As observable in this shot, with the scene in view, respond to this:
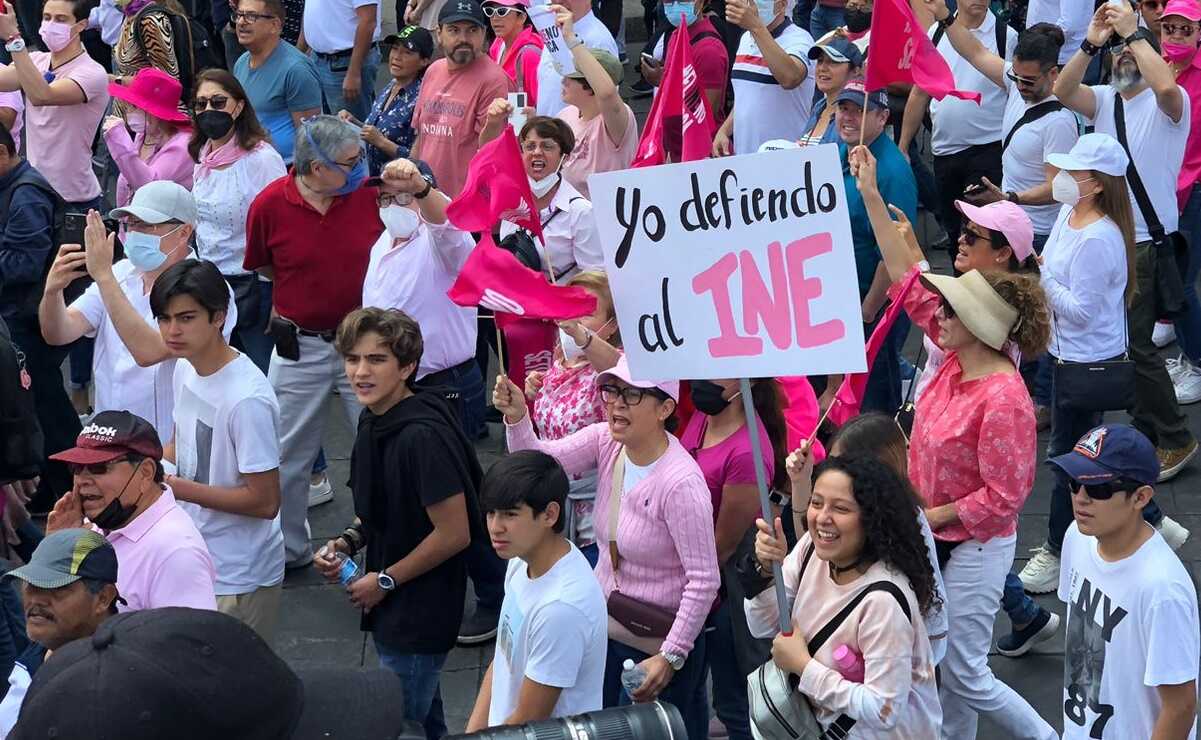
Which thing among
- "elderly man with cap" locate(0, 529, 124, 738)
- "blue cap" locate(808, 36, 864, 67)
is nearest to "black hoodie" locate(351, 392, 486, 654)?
"elderly man with cap" locate(0, 529, 124, 738)

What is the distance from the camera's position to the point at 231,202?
7227 mm

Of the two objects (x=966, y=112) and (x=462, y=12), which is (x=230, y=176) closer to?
(x=462, y=12)

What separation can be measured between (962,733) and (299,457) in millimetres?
3118

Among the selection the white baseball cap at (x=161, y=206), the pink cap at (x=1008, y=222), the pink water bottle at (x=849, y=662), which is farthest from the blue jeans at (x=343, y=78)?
the pink water bottle at (x=849, y=662)

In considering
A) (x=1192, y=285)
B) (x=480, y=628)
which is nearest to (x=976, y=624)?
(x=480, y=628)

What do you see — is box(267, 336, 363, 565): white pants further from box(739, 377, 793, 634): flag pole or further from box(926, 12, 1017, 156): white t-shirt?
box(926, 12, 1017, 156): white t-shirt

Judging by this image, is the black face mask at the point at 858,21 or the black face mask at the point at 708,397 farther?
the black face mask at the point at 858,21

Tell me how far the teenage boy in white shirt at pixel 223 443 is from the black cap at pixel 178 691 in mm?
2849

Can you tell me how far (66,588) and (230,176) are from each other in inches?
138

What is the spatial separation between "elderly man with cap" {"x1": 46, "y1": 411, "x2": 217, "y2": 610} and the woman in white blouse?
2521 mm

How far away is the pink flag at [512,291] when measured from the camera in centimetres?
523

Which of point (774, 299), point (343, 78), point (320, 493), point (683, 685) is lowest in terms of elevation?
point (320, 493)

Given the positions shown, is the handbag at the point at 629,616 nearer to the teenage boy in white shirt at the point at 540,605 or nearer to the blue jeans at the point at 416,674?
the teenage boy in white shirt at the point at 540,605

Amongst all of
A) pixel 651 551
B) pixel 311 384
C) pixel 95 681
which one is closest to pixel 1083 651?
pixel 651 551
